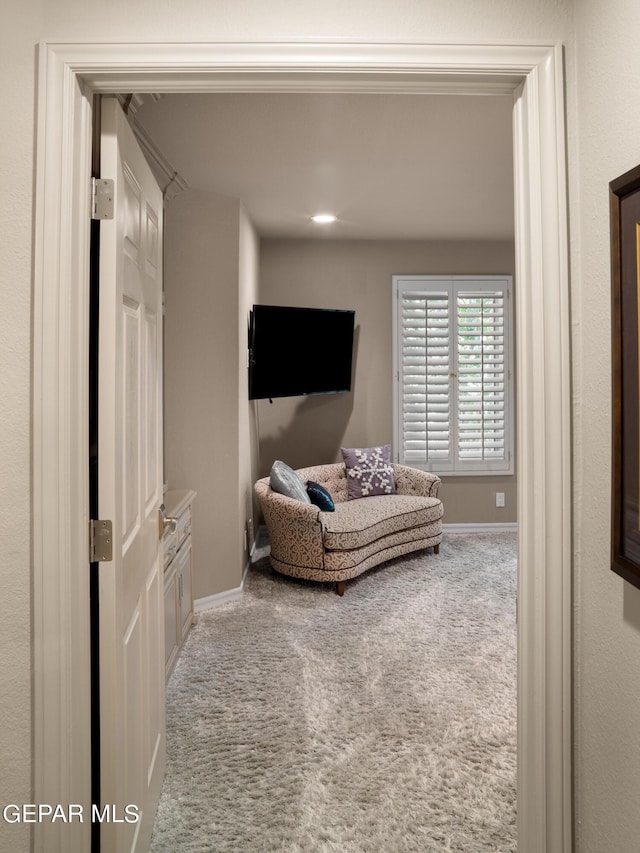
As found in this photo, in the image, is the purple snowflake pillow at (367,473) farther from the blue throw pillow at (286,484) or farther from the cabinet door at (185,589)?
the cabinet door at (185,589)

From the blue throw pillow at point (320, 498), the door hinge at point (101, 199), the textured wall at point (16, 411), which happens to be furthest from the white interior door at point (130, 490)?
the blue throw pillow at point (320, 498)

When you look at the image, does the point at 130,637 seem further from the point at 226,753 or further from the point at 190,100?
the point at 190,100

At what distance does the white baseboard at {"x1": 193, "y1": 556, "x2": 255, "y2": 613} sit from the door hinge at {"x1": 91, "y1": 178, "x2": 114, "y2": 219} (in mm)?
2953

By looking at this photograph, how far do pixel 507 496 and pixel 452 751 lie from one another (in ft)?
12.4

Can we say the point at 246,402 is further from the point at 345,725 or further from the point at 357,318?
the point at 345,725

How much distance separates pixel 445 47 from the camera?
1336 mm

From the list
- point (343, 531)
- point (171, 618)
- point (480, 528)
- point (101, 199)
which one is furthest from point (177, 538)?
point (480, 528)

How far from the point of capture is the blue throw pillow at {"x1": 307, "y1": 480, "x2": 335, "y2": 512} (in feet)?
15.7

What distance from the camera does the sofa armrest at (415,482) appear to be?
5395 millimetres

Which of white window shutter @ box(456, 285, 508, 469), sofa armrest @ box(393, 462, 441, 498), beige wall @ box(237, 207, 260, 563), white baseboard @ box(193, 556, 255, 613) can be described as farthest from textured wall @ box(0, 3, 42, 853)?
white window shutter @ box(456, 285, 508, 469)

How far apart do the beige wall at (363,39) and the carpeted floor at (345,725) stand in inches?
35.7

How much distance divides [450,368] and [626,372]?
15.8ft

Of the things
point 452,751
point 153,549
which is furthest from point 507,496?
point 153,549

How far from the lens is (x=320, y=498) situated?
482cm
